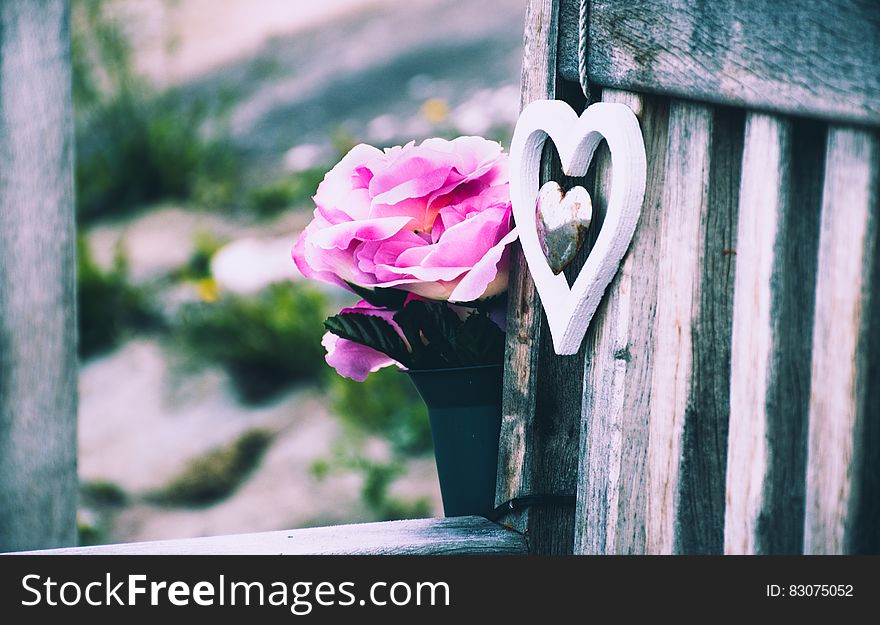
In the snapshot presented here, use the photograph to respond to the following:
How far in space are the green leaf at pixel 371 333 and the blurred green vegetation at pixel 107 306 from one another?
9.95ft

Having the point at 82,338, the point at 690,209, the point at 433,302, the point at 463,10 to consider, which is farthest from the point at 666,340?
the point at 463,10

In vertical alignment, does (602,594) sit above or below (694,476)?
below

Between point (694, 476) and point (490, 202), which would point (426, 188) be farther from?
point (694, 476)

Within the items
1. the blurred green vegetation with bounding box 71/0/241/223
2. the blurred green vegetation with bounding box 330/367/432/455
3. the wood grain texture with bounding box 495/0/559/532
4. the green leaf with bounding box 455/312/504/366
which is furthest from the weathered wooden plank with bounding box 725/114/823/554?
the blurred green vegetation with bounding box 71/0/241/223

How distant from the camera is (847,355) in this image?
642 millimetres

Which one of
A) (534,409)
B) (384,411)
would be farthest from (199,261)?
(534,409)

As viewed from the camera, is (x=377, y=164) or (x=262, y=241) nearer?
(x=377, y=164)

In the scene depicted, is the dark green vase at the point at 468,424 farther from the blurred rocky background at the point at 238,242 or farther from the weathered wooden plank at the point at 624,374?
the blurred rocky background at the point at 238,242

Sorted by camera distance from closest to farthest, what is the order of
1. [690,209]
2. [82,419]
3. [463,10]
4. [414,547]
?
[690,209]
[414,547]
[82,419]
[463,10]

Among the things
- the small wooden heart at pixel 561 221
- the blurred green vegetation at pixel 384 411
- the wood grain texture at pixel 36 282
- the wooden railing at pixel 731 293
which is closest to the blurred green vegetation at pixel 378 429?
the blurred green vegetation at pixel 384 411

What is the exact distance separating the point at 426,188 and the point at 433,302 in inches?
5.6

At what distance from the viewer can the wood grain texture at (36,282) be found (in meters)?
1.73

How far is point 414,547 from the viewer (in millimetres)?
986

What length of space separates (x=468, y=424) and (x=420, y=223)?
257 millimetres
